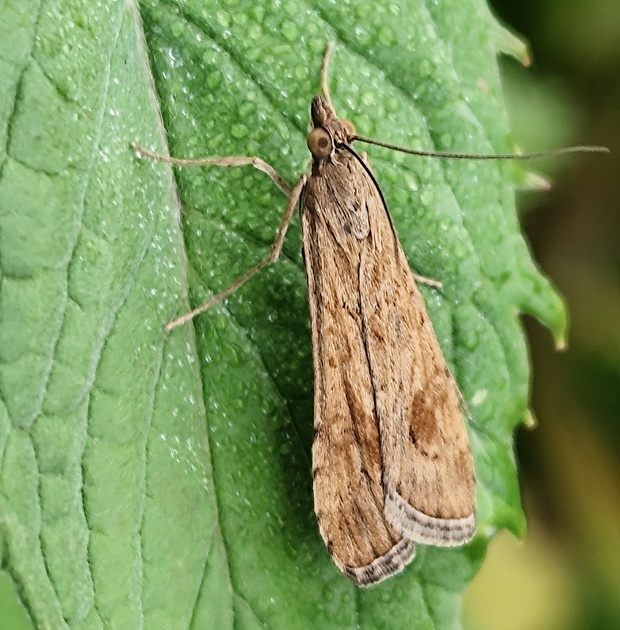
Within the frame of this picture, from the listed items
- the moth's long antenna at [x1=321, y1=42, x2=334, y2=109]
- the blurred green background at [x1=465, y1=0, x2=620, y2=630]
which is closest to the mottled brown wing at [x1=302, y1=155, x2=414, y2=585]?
the moth's long antenna at [x1=321, y1=42, x2=334, y2=109]

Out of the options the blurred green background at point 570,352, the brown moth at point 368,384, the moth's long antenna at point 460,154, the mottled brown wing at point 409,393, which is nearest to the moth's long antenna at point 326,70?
the brown moth at point 368,384

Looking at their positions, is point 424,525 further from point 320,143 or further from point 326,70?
point 326,70

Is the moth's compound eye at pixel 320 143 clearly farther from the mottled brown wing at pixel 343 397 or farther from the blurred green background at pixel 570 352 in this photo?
the blurred green background at pixel 570 352

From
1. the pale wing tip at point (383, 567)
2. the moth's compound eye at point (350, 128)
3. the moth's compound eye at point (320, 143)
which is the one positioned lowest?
the pale wing tip at point (383, 567)

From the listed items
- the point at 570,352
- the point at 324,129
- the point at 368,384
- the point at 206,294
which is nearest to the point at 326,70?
the point at 324,129

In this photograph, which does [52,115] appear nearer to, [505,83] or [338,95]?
[338,95]

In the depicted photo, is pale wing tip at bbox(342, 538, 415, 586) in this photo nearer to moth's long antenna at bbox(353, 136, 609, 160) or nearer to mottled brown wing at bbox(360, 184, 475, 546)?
mottled brown wing at bbox(360, 184, 475, 546)

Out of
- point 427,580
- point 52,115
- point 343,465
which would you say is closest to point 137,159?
point 52,115
